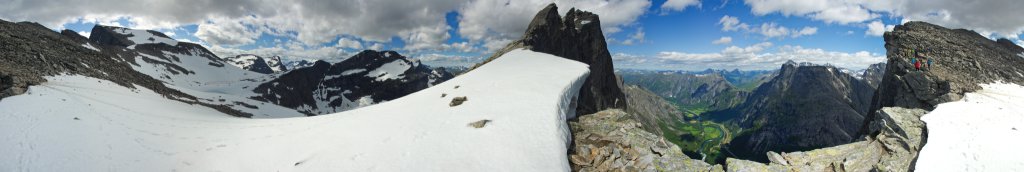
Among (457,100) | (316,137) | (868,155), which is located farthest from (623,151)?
(316,137)

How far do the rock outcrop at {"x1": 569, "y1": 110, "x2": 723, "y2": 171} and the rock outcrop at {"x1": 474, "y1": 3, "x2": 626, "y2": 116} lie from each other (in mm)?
45962

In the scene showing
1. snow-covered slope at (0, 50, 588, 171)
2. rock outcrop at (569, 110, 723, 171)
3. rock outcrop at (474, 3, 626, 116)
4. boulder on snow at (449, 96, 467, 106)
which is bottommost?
rock outcrop at (569, 110, 723, 171)

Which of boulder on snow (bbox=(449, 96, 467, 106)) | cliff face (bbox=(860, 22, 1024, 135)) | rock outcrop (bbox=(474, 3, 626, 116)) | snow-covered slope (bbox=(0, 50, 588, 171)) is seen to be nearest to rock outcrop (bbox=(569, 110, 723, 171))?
snow-covered slope (bbox=(0, 50, 588, 171))

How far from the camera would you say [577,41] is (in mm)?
94188

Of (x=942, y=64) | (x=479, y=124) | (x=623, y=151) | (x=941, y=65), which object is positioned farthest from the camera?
(x=942, y=64)

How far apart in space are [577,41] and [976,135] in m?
75.4

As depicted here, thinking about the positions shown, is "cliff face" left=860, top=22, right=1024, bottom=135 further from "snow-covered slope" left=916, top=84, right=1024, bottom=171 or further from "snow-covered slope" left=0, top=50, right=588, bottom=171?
"snow-covered slope" left=0, top=50, right=588, bottom=171

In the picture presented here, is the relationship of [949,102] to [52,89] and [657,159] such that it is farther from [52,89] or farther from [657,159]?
[52,89]

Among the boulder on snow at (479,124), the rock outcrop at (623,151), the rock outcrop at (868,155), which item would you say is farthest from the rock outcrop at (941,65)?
the boulder on snow at (479,124)

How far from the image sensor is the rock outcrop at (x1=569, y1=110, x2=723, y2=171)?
53.7 feet

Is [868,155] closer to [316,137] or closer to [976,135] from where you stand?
[976,135]

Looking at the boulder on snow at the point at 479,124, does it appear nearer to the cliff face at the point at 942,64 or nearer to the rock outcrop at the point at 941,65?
the cliff face at the point at 942,64

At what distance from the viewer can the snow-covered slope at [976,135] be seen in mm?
17203

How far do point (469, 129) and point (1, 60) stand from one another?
1973 inches
